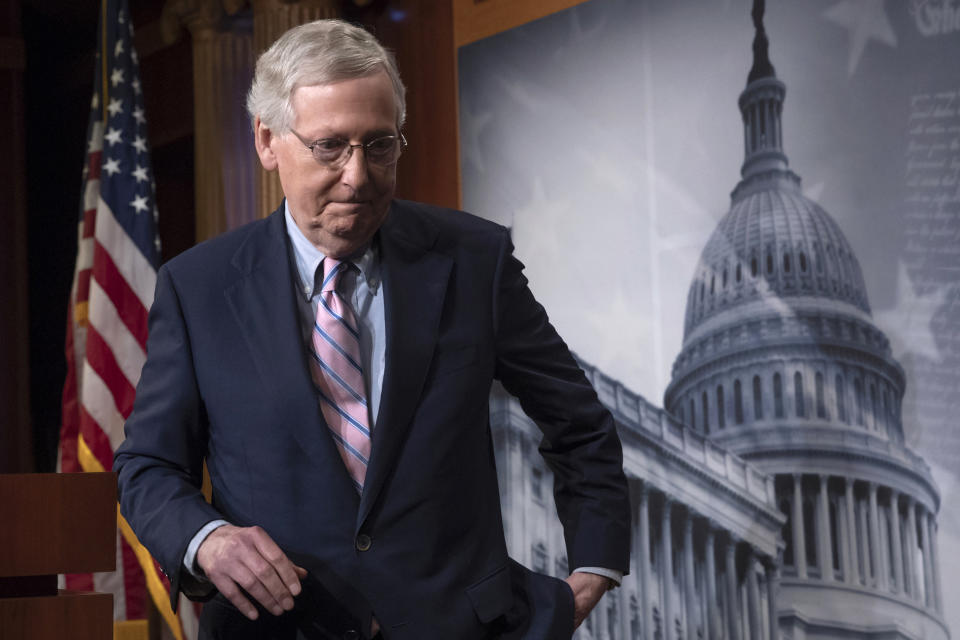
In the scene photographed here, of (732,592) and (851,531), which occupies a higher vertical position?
(851,531)

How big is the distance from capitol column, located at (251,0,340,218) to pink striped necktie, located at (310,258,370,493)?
2597 millimetres

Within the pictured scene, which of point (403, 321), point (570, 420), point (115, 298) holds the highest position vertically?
point (115, 298)

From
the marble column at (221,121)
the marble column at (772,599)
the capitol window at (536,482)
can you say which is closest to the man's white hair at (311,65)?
the marble column at (772,599)

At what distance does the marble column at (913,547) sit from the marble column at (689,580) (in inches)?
27.2

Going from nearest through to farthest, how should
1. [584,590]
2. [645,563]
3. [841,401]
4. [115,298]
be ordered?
[584,590] → [841,401] → [645,563] → [115,298]

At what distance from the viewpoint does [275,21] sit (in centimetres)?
392

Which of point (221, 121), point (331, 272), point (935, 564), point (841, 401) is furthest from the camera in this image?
point (221, 121)

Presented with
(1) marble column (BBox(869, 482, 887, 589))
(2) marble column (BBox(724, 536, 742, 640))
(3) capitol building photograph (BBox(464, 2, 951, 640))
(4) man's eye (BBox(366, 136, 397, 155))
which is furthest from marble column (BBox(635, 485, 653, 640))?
(4) man's eye (BBox(366, 136, 397, 155))

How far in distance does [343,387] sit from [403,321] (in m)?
0.11

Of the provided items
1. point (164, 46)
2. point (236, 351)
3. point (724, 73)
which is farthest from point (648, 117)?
point (164, 46)

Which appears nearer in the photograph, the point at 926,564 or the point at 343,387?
the point at 343,387

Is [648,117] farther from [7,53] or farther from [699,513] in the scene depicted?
[7,53]

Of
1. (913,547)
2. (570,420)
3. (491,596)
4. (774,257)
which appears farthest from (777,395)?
(491,596)

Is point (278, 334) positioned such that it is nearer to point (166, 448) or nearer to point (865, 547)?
point (166, 448)
